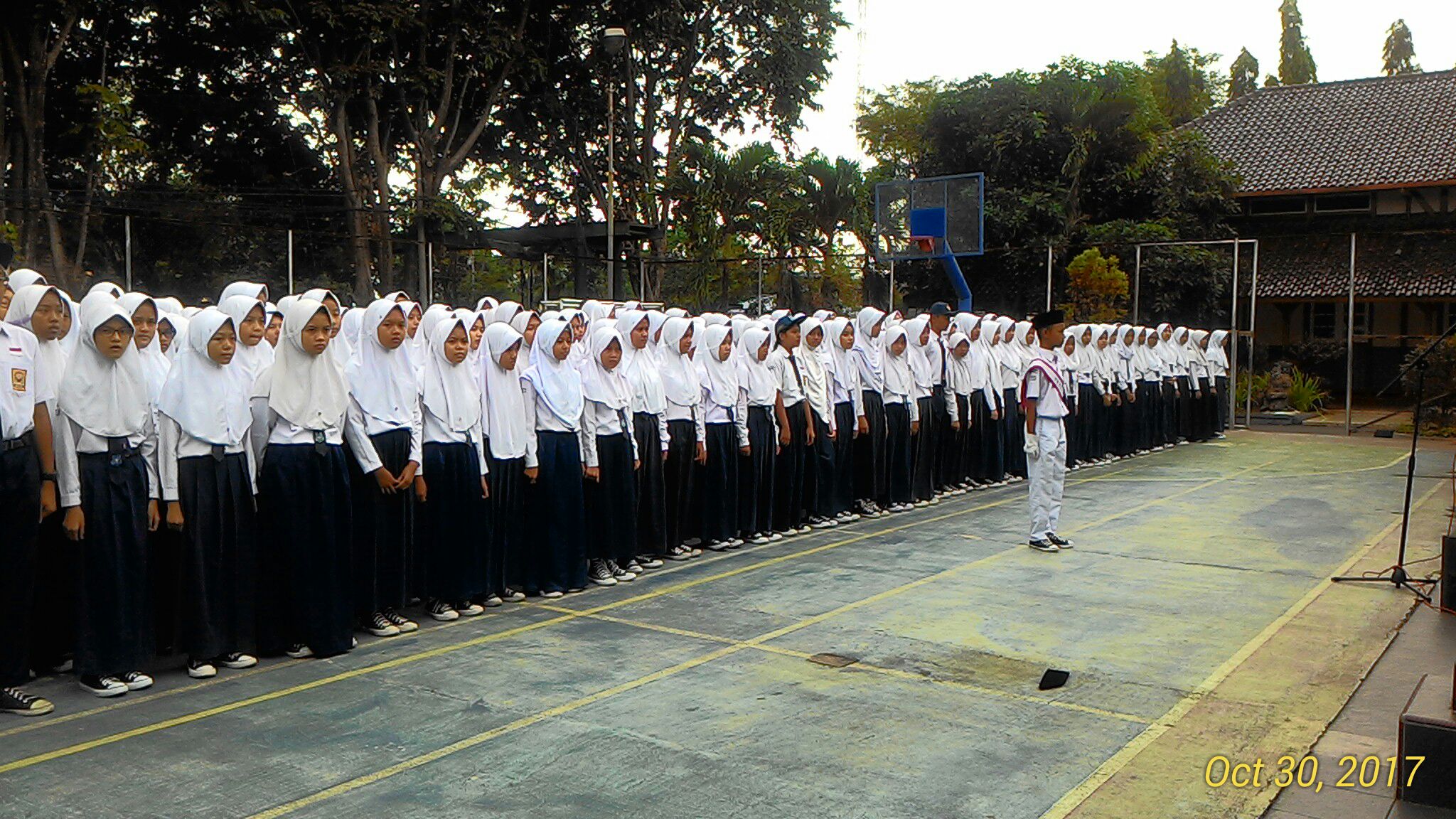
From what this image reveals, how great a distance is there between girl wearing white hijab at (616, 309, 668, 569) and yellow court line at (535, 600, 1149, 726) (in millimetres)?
1741

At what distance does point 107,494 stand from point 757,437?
532cm

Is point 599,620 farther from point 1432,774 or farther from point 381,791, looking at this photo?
point 1432,774

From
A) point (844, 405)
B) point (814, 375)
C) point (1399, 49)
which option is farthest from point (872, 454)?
point (1399, 49)

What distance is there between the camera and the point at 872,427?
11.3 metres

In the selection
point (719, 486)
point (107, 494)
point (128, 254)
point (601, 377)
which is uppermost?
point (128, 254)

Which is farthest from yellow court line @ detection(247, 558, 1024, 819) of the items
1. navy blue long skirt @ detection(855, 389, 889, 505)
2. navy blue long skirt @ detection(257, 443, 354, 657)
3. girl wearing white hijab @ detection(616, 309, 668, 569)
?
navy blue long skirt @ detection(855, 389, 889, 505)

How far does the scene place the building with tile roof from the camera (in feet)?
86.4

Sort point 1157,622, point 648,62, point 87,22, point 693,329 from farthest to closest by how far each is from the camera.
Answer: point 648,62 < point 87,22 < point 693,329 < point 1157,622

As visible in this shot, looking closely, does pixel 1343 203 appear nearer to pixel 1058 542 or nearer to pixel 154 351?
pixel 1058 542

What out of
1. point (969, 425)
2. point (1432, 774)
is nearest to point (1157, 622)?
point (1432, 774)

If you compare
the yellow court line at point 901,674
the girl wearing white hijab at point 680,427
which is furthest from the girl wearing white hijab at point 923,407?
the yellow court line at point 901,674

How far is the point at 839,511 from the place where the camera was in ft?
35.6

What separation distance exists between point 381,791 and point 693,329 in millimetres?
5761

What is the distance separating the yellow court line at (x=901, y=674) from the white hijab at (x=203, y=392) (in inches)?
92.8
